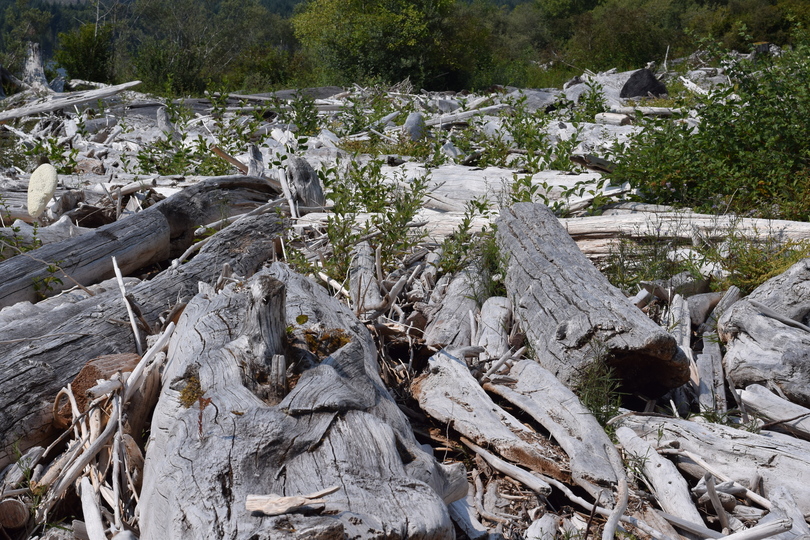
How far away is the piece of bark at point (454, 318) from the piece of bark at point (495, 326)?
10cm

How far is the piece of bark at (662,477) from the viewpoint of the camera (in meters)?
2.74

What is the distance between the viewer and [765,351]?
3.80m

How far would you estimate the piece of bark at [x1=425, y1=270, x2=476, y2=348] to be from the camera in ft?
13.4

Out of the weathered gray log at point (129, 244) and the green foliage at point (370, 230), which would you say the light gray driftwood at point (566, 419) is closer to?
the green foliage at point (370, 230)

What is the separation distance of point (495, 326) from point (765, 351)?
1.62 metres

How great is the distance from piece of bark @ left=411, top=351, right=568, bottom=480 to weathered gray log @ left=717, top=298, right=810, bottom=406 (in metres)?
1.58

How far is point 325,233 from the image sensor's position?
5.80m

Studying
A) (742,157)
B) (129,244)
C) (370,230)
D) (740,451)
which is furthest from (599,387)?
(129,244)

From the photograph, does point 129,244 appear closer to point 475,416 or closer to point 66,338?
point 66,338

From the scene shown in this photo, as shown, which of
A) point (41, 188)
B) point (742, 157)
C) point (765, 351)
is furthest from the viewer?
point (742, 157)

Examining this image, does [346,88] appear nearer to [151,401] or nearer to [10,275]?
[10,275]

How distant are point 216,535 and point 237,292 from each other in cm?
173

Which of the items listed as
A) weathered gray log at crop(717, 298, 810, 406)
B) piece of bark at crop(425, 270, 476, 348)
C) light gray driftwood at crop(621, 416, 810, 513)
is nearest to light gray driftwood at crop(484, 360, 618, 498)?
light gray driftwood at crop(621, 416, 810, 513)

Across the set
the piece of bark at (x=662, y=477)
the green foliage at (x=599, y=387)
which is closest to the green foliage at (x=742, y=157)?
the green foliage at (x=599, y=387)
